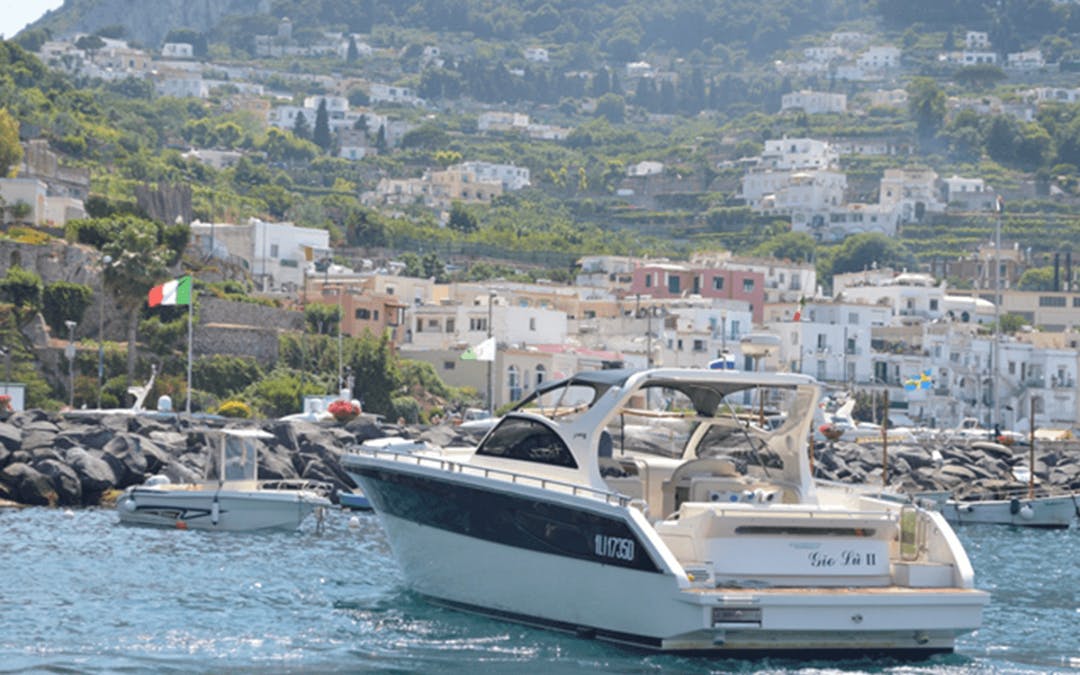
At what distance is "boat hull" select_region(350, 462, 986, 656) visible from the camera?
2389 cm

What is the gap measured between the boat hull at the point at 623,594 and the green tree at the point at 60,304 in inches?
1823

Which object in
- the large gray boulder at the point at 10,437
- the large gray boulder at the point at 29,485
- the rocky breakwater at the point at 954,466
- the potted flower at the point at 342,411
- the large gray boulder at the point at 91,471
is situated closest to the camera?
the large gray boulder at the point at 29,485

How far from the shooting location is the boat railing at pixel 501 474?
24953mm

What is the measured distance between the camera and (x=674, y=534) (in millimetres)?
24844

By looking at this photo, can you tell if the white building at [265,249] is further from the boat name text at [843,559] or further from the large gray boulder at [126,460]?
the boat name text at [843,559]

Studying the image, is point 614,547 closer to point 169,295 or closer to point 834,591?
point 834,591

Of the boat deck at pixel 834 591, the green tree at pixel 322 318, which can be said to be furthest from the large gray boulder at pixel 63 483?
the green tree at pixel 322 318

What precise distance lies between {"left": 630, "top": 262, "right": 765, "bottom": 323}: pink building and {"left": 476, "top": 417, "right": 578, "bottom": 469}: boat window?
80779 mm

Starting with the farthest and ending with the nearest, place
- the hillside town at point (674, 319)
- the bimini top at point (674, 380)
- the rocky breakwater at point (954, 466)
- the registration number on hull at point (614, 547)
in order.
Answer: the hillside town at point (674, 319)
the rocky breakwater at point (954, 466)
the bimini top at point (674, 380)
the registration number on hull at point (614, 547)

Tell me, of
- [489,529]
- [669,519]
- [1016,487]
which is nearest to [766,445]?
[669,519]

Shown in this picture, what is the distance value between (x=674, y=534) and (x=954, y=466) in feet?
151

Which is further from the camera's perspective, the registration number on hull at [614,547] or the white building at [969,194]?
the white building at [969,194]

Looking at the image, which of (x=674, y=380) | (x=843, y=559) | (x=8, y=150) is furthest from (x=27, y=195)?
(x=843, y=559)

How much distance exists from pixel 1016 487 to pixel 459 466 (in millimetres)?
38934
